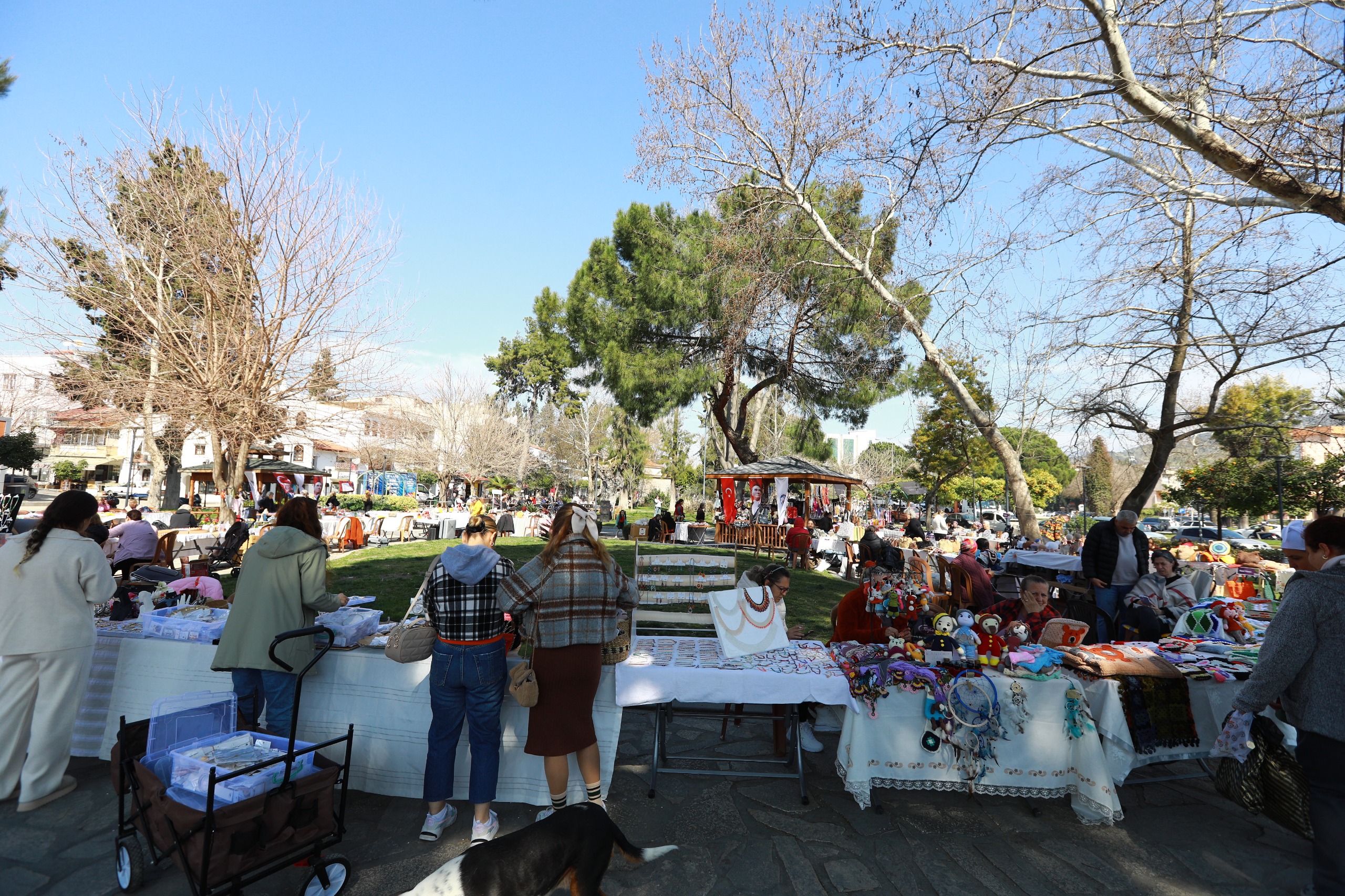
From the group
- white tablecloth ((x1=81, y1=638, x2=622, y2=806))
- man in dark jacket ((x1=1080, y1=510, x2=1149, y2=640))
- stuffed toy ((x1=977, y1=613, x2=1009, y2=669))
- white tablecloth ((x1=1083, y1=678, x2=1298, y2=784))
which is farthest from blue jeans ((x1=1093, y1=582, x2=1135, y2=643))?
white tablecloth ((x1=81, y1=638, x2=622, y2=806))

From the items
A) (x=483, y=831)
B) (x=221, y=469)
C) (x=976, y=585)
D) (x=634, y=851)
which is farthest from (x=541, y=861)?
(x=221, y=469)

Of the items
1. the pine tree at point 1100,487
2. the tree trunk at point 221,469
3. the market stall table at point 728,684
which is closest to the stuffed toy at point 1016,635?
the market stall table at point 728,684

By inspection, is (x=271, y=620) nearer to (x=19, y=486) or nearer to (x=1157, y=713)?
(x=1157, y=713)

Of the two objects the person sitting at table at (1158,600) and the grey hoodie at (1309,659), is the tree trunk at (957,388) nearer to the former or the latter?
the person sitting at table at (1158,600)

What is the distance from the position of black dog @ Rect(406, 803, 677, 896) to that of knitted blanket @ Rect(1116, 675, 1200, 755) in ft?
9.17

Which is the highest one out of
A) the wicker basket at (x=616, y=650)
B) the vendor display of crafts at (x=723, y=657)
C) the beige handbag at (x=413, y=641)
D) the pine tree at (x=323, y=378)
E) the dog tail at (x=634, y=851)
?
the pine tree at (x=323, y=378)

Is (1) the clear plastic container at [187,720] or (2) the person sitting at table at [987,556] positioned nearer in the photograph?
(1) the clear plastic container at [187,720]

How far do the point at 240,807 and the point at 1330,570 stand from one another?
418 centimetres

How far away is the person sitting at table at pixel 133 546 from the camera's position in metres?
7.42

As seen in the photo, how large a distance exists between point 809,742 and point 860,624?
2.64 feet

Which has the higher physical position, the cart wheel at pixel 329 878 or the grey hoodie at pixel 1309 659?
the grey hoodie at pixel 1309 659

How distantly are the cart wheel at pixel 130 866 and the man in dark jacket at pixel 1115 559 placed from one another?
21.8 ft

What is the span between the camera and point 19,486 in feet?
94.0

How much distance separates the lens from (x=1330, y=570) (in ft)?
8.71
